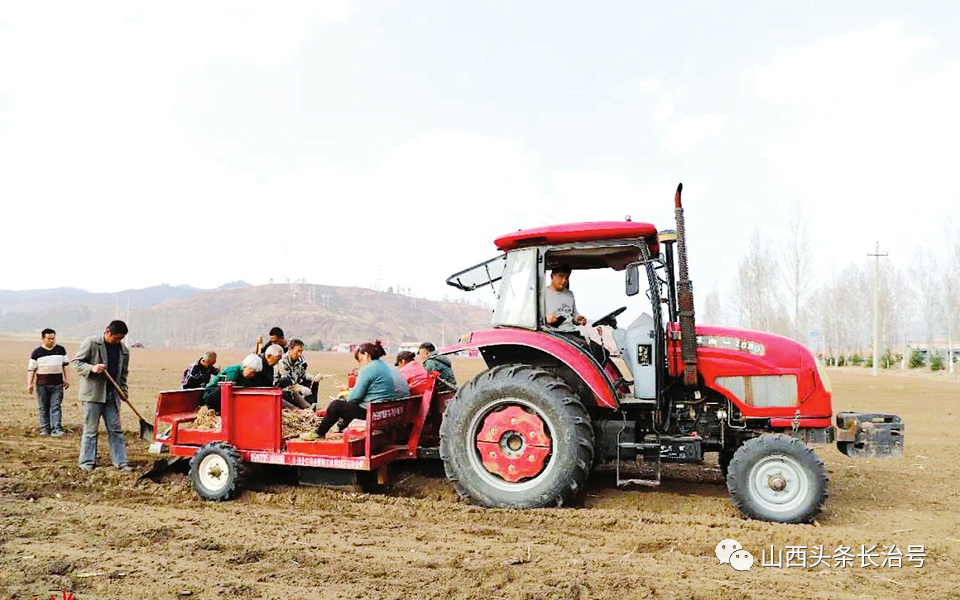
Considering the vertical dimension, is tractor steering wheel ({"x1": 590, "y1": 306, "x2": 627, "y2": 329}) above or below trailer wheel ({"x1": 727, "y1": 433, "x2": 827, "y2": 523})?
above

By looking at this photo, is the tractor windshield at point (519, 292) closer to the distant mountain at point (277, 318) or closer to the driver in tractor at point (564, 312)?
the driver in tractor at point (564, 312)

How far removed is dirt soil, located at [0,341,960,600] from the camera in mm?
4195

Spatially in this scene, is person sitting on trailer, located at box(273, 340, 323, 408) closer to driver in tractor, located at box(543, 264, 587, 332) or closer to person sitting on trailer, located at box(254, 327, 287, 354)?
person sitting on trailer, located at box(254, 327, 287, 354)

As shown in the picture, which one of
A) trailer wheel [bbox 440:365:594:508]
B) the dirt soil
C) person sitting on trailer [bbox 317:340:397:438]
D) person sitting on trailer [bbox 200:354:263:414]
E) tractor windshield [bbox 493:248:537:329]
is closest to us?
the dirt soil

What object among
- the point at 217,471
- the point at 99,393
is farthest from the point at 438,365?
the point at 99,393

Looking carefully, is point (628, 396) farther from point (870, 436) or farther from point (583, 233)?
point (870, 436)

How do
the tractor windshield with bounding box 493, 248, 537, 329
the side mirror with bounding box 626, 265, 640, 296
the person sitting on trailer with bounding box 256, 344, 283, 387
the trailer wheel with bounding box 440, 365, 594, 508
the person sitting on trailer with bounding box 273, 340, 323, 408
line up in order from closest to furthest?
the trailer wheel with bounding box 440, 365, 594, 508 < the side mirror with bounding box 626, 265, 640, 296 < the tractor windshield with bounding box 493, 248, 537, 329 < the person sitting on trailer with bounding box 256, 344, 283, 387 < the person sitting on trailer with bounding box 273, 340, 323, 408

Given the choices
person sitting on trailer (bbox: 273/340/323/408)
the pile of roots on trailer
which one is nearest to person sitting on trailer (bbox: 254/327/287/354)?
person sitting on trailer (bbox: 273/340/323/408)

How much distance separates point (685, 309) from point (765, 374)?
0.88m

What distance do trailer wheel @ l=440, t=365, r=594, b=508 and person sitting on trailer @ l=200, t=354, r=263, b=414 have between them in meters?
2.32

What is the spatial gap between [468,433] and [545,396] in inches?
30.7

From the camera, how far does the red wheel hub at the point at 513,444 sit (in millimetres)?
6008

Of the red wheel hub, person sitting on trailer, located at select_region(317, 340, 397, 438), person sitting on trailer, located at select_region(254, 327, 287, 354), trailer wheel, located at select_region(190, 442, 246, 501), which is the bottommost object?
trailer wheel, located at select_region(190, 442, 246, 501)

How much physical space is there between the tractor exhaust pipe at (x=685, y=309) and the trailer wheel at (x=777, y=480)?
2.45ft
